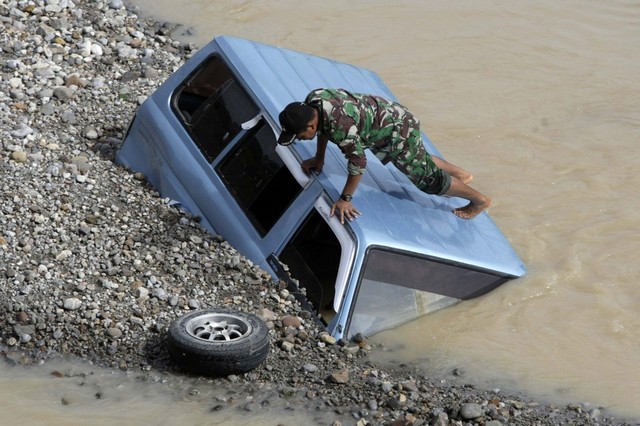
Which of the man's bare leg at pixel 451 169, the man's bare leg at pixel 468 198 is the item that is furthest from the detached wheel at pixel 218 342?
the man's bare leg at pixel 451 169

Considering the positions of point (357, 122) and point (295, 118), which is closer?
point (295, 118)

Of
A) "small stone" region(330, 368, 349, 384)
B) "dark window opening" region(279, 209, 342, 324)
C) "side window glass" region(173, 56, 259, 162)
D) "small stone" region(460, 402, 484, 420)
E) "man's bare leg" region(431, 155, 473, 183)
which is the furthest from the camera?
"man's bare leg" region(431, 155, 473, 183)

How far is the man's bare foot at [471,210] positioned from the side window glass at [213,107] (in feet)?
5.57

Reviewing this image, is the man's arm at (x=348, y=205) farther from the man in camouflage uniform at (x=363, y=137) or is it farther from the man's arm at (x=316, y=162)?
the man's arm at (x=316, y=162)

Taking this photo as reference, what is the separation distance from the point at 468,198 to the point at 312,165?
133cm

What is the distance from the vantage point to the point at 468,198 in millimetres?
8086

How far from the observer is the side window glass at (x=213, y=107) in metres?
8.00

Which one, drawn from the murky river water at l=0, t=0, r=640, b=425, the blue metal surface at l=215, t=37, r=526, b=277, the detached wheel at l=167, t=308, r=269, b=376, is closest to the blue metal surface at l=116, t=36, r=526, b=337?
the blue metal surface at l=215, t=37, r=526, b=277

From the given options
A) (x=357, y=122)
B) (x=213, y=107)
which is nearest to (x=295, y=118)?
(x=357, y=122)

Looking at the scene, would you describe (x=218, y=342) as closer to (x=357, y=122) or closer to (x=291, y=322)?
(x=291, y=322)

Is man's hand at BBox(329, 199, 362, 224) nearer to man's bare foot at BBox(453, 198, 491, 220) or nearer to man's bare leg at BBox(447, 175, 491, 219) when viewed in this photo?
man's bare leg at BBox(447, 175, 491, 219)

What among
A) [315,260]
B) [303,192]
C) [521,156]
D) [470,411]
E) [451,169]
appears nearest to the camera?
[470,411]

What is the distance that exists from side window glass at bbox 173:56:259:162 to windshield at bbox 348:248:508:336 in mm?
1575

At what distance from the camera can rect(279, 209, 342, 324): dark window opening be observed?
23.8ft
